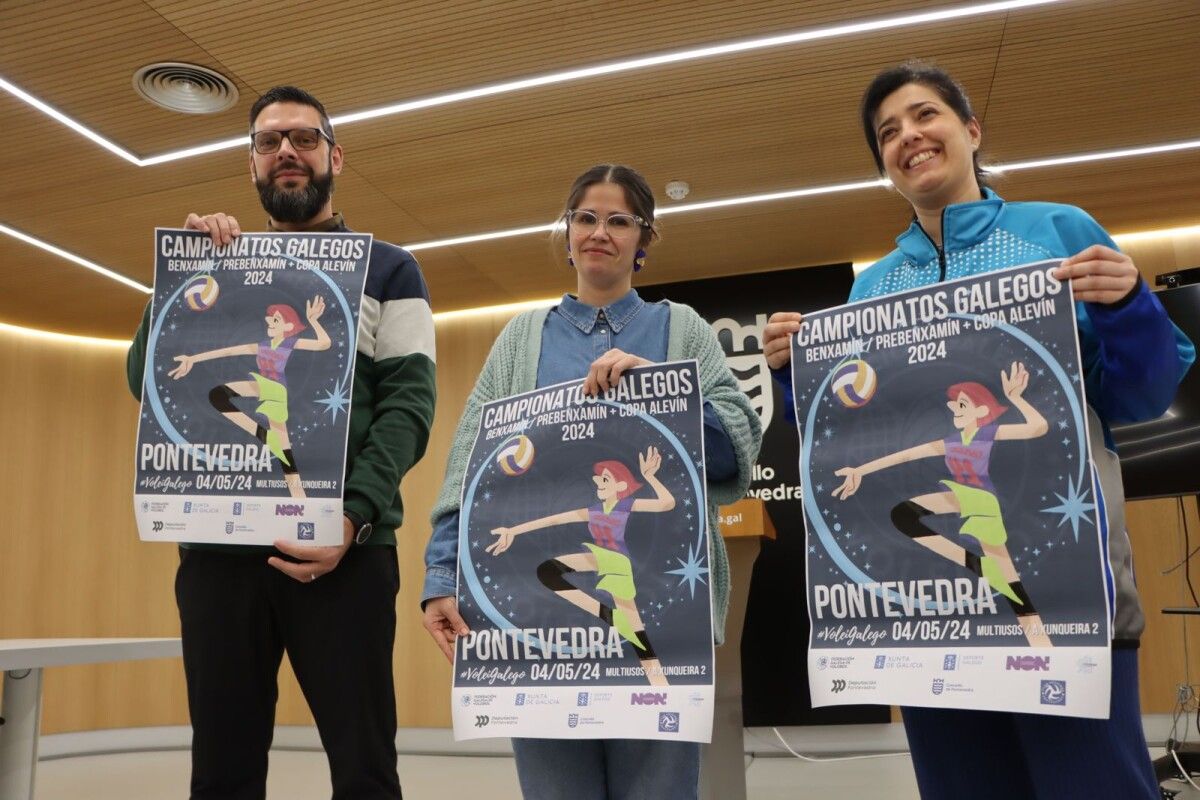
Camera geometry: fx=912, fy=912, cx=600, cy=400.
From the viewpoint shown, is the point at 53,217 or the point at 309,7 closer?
the point at 309,7

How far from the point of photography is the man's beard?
5.68 ft

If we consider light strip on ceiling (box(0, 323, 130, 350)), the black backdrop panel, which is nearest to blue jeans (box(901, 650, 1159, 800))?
the black backdrop panel

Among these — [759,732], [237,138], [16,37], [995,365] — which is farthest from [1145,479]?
[16,37]

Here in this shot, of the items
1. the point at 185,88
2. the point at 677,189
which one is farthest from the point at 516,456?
the point at 677,189

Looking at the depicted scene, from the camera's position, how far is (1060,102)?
12.4ft

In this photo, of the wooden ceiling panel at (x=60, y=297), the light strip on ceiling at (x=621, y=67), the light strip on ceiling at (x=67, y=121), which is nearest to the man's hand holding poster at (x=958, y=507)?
the light strip on ceiling at (x=621, y=67)

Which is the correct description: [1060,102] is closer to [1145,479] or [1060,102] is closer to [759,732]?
[1145,479]

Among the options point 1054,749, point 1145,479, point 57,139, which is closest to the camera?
point 1054,749

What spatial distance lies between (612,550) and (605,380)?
0.81 feet

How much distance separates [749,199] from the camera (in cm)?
464

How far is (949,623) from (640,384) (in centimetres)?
53

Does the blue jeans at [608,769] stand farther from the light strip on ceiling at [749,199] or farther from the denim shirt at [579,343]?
the light strip on ceiling at [749,199]

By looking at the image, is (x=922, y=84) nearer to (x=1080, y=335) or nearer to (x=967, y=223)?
(x=967, y=223)

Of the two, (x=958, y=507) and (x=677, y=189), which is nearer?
(x=958, y=507)
